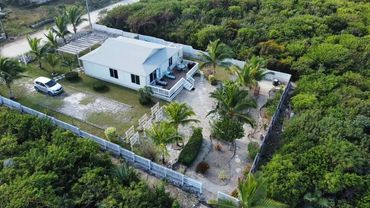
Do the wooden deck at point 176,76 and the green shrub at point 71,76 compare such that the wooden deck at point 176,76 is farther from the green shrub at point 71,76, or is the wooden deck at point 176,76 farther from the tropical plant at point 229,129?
the tropical plant at point 229,129

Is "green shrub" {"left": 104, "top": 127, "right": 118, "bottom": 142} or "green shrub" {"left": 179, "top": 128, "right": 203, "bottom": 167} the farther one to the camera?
"green shrub" {"left": 104, "top": 127, "right": 118, "bottom": 142}

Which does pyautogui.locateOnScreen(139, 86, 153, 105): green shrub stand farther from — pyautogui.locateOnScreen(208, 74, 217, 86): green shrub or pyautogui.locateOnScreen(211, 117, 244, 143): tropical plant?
pyautogui.locateOnScreen(211, 117, 244, 143): tropical plant

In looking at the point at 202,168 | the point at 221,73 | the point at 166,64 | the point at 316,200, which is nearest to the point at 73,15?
the point at 166,64

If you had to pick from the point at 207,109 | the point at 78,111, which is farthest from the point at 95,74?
the point at 207,109

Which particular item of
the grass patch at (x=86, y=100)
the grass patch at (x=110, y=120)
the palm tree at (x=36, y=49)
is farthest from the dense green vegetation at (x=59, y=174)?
the palm tree at (x=36, y=49)

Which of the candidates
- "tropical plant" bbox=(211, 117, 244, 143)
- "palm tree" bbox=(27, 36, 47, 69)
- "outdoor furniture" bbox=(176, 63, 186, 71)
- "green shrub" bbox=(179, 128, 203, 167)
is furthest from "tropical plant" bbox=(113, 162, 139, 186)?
"palm tree" bbox=(27, 36, 47, 69)

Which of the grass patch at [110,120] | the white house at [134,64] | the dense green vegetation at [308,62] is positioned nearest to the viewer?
the dense green vegetation at [308,62]

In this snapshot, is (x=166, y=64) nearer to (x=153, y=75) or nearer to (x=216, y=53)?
(x=153, y=75)
